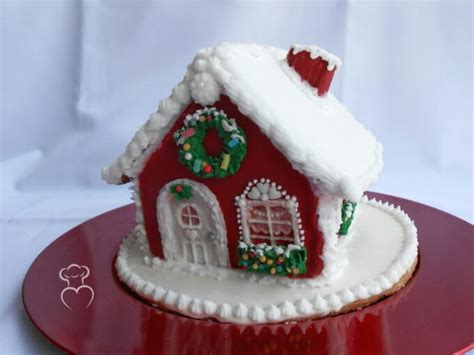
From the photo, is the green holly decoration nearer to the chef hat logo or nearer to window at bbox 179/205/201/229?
window at bbox 179/205/201/229

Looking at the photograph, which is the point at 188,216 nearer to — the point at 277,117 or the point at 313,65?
the point at 277,117

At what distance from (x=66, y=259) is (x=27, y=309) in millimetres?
400

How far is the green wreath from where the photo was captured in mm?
2270

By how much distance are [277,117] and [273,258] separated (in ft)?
1.61

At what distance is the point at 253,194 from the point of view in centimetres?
233

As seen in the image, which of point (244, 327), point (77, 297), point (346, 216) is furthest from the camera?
point (346, 216)

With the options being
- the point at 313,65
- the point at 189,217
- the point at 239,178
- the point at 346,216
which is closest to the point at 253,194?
the point at 239,178

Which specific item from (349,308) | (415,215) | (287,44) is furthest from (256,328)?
(287,44)

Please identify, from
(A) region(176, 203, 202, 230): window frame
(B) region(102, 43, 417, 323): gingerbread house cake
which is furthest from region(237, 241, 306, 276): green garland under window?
(A) region(176, 203, 202, 230): window frame

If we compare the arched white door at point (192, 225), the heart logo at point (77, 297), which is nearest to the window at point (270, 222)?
the arched white door at point (192, 225)

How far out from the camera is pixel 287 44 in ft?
13.2

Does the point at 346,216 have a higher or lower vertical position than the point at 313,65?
lower

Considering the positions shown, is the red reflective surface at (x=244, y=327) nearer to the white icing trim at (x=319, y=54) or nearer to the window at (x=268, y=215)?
the window at (x=268, y=215)

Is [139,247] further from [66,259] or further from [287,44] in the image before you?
[287,44]
